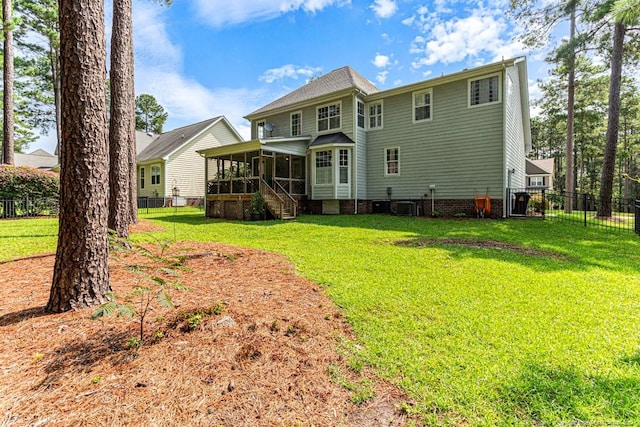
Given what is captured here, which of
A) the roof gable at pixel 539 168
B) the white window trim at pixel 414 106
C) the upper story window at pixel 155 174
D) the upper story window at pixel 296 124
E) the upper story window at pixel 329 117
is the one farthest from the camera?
the roof gable at pixel 539 168

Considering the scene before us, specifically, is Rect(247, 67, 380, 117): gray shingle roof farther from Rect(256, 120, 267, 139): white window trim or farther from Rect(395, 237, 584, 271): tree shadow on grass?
Rect(395, 237, 584, 271): tree shadow on grass

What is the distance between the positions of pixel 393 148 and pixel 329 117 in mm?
3804

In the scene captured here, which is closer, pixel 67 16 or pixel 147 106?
pixel 67 16

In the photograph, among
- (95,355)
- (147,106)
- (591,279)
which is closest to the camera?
(95,355)

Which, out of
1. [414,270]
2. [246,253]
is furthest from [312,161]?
[414,270]

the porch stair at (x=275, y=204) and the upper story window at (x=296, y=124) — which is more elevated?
the upper story window at (x=296, y=124)

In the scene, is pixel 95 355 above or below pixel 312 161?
below

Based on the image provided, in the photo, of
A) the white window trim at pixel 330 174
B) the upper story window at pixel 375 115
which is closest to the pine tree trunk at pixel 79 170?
the white window trim at pixel 330 174

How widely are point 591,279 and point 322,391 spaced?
4.67 m

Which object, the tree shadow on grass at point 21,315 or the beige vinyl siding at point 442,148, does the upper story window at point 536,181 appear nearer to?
the beige vinyl siding at point 442,148

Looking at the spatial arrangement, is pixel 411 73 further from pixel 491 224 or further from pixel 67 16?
pixel 67 16

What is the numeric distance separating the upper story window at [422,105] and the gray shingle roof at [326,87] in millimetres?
2612

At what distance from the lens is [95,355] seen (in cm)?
208

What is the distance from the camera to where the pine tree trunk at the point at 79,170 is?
2670 millimetres
